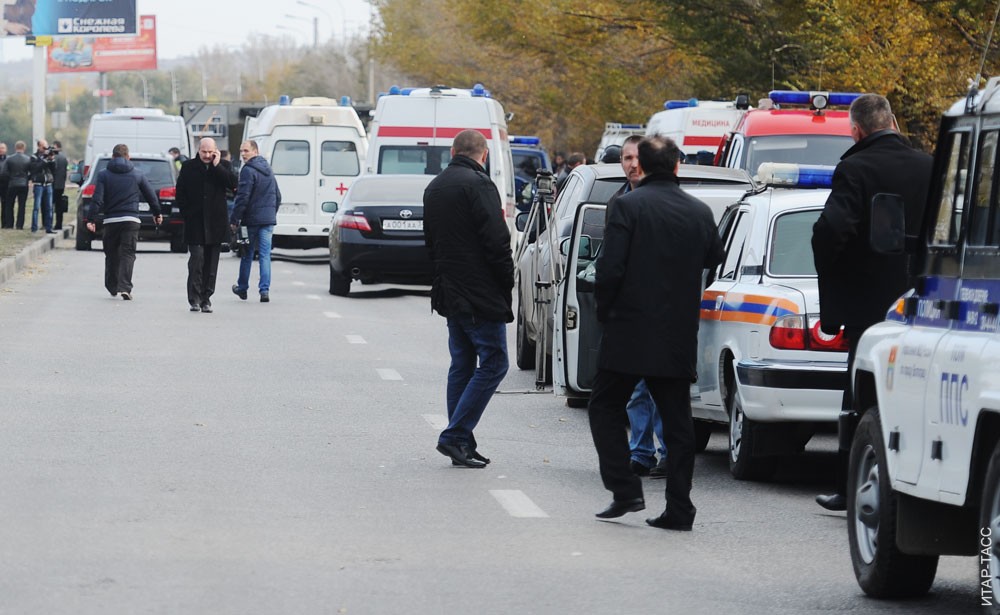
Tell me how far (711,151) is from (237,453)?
1855cm

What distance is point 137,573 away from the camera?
271 inches

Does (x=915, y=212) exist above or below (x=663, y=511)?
above

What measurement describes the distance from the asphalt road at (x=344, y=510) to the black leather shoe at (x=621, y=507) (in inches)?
2.0

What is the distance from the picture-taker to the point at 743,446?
955 centimetres

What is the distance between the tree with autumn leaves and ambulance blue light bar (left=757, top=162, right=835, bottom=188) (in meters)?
12.3

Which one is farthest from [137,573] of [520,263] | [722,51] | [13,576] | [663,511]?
[722,51]

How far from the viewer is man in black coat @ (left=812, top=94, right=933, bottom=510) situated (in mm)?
8352

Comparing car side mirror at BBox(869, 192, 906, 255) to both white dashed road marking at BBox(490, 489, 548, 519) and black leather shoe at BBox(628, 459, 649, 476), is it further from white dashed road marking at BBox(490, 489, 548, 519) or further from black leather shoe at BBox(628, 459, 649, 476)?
black leather shoe at BBox(628, 459, 649, 476)

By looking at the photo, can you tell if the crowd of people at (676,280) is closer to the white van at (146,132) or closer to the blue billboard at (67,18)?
the white van at (146,132)

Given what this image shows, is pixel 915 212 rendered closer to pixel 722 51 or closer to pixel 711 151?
pixel 711 151

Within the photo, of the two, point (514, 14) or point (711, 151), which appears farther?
point (514, 14)

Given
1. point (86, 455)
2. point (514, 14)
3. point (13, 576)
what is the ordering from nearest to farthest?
point (13, 576) < point (86, 455) < point (514, 14)

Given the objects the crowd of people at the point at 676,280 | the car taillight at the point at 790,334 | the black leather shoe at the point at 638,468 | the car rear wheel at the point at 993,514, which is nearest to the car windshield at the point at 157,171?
the black leather shoe at the point at 638,468

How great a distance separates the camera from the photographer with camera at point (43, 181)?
3572 centimetres
